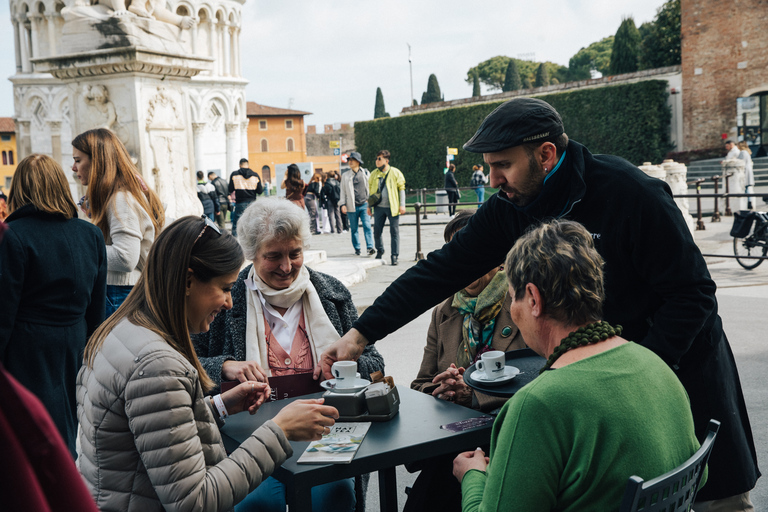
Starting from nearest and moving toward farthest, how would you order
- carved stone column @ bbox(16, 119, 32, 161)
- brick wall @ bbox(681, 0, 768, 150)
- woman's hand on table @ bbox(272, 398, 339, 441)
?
1. woman's hand on table @ bbox(272, 398, 339, 441)
2. brick wall @ bbox(681, 0, 768, 150)
3. carved stone column @ bbox(16, 119, 32, 161)

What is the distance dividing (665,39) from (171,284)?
3872 cm

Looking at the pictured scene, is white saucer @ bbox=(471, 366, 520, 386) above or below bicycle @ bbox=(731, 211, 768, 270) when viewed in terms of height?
above

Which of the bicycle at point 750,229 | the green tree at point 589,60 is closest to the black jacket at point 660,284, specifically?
the bicycle at point 750,229

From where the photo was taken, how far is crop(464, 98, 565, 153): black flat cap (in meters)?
2.43

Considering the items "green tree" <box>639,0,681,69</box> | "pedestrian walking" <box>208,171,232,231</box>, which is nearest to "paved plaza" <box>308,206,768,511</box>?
"pedestrian walking" <box>208,171,232,231</box>

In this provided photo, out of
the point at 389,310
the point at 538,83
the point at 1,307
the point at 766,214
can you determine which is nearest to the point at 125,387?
the point at 389,310

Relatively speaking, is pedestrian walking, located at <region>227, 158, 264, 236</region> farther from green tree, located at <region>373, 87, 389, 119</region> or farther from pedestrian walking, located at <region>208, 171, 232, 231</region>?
green tree, located at <region>373, 87, 389, 119</region>

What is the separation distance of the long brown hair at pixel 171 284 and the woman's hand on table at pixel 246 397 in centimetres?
42

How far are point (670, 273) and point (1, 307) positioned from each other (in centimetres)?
289

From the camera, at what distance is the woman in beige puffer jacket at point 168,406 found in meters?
1.85

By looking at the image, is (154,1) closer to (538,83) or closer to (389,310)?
(389,310)

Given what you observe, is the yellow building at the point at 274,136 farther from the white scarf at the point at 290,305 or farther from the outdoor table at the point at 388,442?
the outdoor table at the point at 388,442

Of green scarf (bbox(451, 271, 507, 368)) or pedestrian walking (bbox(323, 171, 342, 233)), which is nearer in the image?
green scarf (bbox(451, 271, 507, 368))

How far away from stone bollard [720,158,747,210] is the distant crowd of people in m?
17.3
